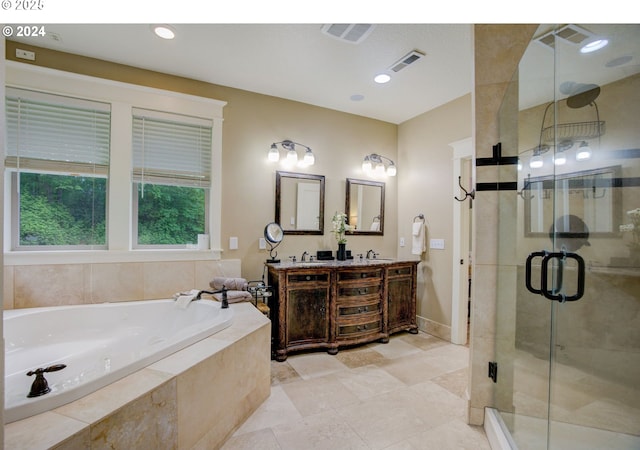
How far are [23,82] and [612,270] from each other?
4192 millimetres

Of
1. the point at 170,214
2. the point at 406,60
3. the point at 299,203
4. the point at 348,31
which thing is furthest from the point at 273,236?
the point at 406,60

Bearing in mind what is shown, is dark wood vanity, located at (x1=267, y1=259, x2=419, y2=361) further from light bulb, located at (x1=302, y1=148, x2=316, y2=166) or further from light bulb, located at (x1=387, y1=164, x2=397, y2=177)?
light bulb, located at (x1=387, y1=164, x2=397, y2=177)

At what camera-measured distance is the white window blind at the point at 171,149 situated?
8.87 feet

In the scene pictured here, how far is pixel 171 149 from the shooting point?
283cm

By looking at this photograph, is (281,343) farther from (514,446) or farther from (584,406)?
(584,406)

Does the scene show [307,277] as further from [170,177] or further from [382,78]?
[382,78]

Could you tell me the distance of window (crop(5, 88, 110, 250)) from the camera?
2.32 metres

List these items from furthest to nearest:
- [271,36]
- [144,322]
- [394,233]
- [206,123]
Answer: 1. [394,233]
2. [206,123]
3. [144,322]
4. [271,36]

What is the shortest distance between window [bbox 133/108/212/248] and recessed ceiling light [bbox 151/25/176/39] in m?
0.73

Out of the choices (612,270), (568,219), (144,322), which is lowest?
(144,322)

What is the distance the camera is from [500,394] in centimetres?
178
